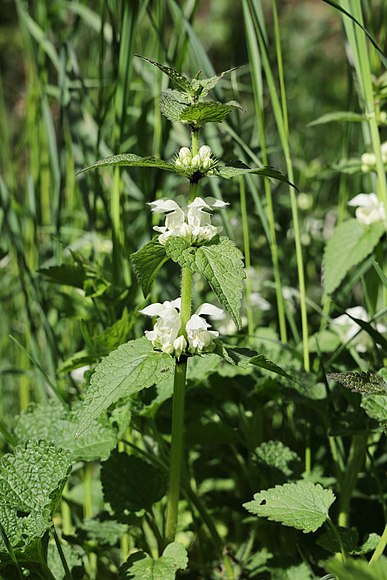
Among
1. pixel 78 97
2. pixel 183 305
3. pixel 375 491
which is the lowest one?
pixel 375 491

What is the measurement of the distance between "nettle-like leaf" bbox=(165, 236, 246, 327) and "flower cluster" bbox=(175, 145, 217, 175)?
0.07 metres

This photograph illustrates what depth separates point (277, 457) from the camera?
906 millimetres

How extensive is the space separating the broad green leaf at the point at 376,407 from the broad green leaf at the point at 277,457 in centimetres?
17

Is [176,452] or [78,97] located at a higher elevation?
[78,97]

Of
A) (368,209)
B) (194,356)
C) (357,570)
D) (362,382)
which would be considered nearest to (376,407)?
(362,382)

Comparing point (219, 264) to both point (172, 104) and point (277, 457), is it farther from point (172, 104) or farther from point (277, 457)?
point (277, 457)

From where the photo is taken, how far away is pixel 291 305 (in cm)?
128

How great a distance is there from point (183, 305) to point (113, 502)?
272mm

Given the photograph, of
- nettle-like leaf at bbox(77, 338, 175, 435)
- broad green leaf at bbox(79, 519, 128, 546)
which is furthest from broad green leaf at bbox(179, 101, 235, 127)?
broad green leaf at bbox(79, 519, 128, 546)

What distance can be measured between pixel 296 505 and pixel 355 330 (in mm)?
392

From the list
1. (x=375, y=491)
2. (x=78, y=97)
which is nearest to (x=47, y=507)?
(x=375, y=491)

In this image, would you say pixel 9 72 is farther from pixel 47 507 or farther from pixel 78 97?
pixel 47 507

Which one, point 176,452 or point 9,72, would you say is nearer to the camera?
point 176,452

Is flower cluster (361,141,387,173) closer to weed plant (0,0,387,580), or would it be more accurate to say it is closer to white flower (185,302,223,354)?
weed plant (0,0,387,580)
